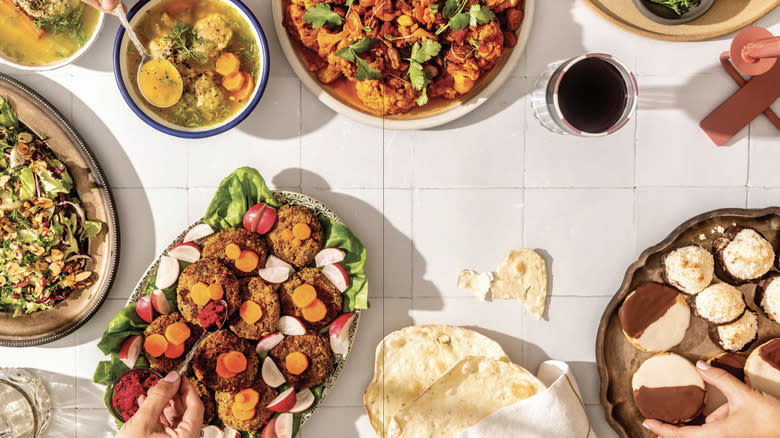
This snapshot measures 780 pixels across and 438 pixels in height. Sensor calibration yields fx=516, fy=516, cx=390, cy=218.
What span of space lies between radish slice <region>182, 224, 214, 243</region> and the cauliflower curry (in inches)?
28.6

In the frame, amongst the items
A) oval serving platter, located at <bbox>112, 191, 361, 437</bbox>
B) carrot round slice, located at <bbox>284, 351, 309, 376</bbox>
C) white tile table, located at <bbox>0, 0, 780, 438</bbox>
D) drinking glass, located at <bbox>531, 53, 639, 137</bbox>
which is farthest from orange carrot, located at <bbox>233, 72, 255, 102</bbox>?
drinking glass, located at <bbox>531, 53, 639, 137</bbox>

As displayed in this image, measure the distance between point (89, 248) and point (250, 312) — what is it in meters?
0.70

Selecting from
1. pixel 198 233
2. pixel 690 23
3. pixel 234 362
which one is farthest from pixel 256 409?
pixel 690 23

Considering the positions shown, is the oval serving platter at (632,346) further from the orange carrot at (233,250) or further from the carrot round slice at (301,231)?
the orange carrot at (233,250)

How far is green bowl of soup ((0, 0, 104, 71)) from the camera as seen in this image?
71.5 inches

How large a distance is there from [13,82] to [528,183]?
6.42 feet

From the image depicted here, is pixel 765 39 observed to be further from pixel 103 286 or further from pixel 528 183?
pixel 103 286

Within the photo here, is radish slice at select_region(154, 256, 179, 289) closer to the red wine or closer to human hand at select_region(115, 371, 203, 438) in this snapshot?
human hand at select_region(115, 371, 203, 438)

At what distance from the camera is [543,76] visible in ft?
6.47

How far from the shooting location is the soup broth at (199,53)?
1808 mm

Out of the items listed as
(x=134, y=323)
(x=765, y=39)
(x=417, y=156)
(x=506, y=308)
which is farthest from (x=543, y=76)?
(x=134, y=323)

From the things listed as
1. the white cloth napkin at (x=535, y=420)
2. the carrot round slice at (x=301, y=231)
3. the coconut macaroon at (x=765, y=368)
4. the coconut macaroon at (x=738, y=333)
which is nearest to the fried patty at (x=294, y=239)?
the carrot round slice at (x=301, y=231)

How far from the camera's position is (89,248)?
1.97 m

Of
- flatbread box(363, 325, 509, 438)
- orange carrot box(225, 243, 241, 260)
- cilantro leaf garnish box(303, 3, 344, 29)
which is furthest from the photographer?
flatbread box(363, 325, 509, 438)
